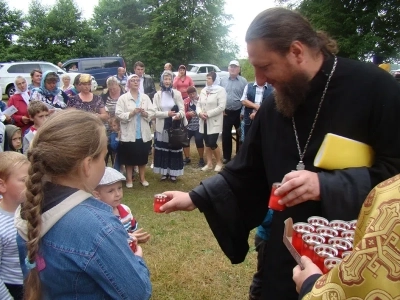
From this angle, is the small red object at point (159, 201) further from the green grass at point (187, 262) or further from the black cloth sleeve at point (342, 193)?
the green grass at point (187, 262)

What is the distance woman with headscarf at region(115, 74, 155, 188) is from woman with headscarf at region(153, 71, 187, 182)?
9.4 inches

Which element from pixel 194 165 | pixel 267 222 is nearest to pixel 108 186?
pixel 267 222

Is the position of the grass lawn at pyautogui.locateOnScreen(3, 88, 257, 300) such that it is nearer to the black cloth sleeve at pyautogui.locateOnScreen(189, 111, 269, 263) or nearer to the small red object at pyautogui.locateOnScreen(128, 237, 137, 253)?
the black cloth sleeve at pyautogui.locateOnScreen(189, 111, 269, 263)

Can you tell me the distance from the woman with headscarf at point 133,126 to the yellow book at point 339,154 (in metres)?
4.88

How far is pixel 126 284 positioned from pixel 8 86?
20.1 meters

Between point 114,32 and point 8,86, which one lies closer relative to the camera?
point 8,86

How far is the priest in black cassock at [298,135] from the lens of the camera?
170 cm

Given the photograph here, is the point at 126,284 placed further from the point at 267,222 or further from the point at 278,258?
the point at 267,222

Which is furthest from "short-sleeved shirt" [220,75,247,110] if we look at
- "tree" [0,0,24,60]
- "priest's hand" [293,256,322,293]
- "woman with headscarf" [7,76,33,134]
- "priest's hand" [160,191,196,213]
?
"tree" [0,0,24,60]

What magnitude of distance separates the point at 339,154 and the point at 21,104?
5.89 metres

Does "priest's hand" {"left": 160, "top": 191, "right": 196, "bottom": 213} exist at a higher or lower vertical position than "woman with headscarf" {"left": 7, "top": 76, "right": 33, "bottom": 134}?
higher

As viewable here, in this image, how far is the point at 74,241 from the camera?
4.69 ft

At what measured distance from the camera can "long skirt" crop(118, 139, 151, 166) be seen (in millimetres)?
6543

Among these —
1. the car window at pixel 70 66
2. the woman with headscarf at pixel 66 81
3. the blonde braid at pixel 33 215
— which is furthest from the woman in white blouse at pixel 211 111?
the car window at pixel 70 66
